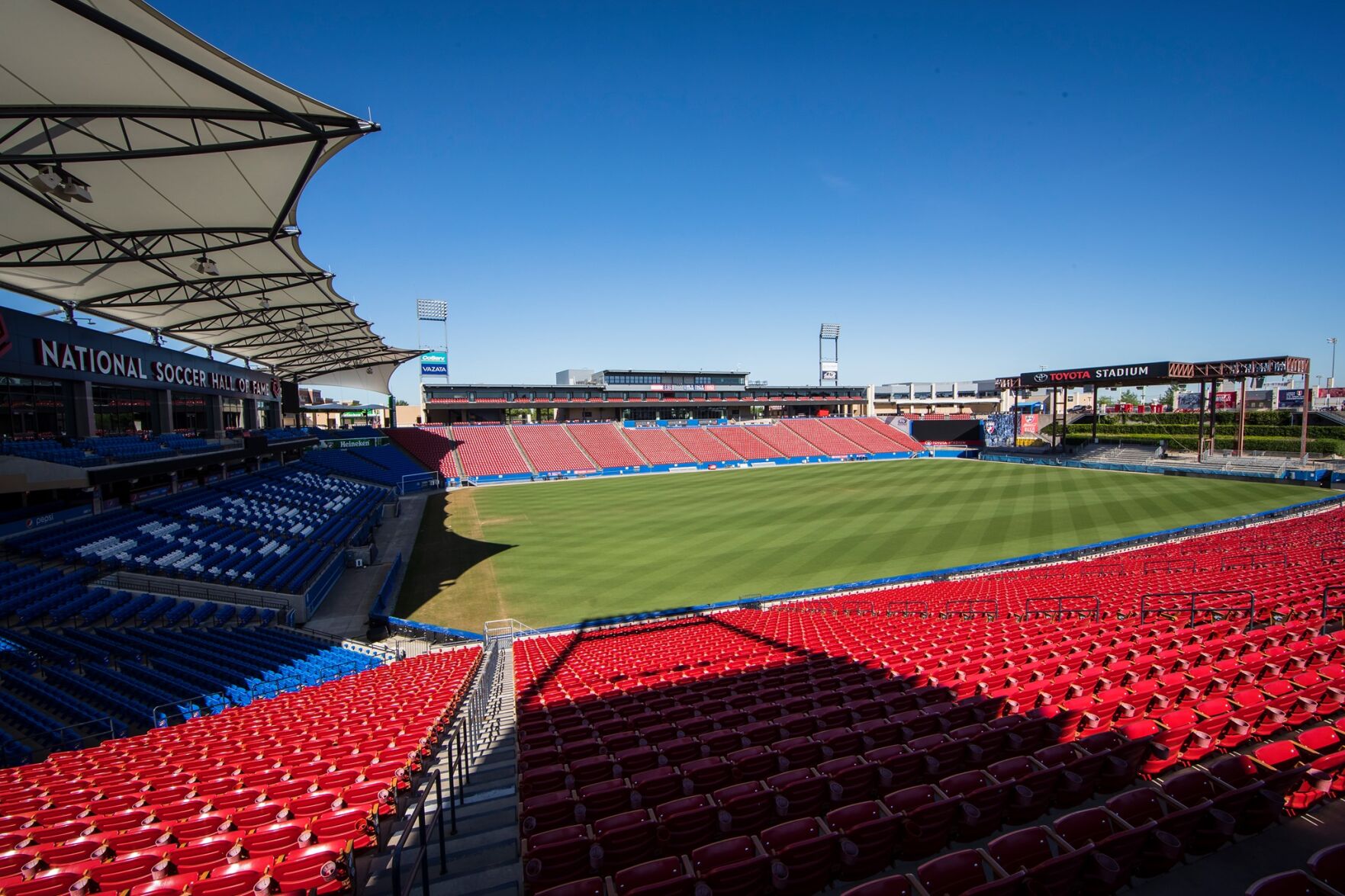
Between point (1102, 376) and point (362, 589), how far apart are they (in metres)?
56.6

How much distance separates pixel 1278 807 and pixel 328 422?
9239 centimetres

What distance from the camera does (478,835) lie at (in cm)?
556

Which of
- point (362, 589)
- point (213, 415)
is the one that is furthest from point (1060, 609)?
point (213, 415)

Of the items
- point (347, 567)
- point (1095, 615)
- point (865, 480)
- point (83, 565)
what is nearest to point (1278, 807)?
point (1095, 615)

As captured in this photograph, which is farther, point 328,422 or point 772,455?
point 328,422

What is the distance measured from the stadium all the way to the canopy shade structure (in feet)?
0.32

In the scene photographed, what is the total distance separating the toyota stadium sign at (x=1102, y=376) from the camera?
154ft

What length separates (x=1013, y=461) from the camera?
198ft

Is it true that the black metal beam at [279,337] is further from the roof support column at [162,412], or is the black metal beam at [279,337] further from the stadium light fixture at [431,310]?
the stadium light fixture at [431,310]

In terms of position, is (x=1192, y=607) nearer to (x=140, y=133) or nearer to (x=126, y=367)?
(x=140, y=133)

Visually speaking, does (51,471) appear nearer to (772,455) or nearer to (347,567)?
(347,567)

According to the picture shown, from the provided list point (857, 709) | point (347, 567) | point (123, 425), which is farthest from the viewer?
point (123, 425)

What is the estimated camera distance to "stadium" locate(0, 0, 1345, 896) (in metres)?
4.33

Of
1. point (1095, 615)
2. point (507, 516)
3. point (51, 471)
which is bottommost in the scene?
point (507, 516)
